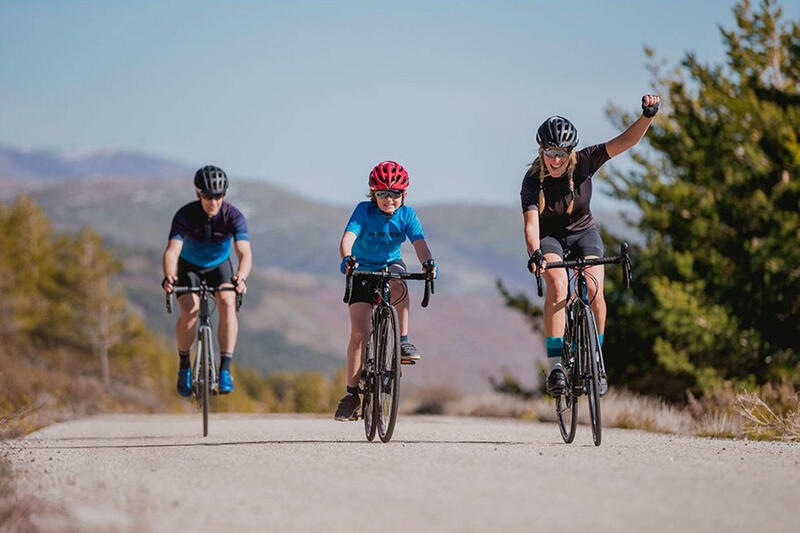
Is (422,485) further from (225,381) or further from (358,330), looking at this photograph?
(225,381)

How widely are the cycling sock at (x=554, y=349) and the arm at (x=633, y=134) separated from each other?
1658 millimetres

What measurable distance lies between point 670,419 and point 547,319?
5016mm

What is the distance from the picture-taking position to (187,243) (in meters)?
11.1

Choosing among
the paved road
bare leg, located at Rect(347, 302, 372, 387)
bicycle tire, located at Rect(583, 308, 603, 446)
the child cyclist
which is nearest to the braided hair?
bicycle tire, located at Rect(583, 308, 603, 446)

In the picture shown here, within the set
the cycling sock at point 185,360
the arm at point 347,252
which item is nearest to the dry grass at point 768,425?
the arm at point 347,252

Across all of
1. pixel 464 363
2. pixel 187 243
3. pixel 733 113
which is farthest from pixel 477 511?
pixel 464 363

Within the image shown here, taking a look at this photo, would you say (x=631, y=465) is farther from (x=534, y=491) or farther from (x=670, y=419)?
(x=670, y=419)

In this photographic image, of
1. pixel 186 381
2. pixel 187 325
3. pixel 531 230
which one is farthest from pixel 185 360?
pixel 531 230

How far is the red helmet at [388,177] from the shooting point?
9.11 meters

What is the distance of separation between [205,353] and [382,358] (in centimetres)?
288

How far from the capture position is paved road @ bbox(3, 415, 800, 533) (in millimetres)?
5242

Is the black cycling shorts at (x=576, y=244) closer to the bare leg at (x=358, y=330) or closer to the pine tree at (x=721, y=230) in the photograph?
the bare leg at (x=358, y=330)

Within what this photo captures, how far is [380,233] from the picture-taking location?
9227 millimetres

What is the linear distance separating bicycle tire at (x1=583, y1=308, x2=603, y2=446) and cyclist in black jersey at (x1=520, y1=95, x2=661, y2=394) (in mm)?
324
